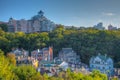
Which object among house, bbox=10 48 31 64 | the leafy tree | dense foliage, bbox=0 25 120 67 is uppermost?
the leafy tree

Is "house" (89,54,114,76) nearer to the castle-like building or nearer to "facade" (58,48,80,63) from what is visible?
"facade" (58,48,80,63)

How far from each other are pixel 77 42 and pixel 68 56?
143 cm

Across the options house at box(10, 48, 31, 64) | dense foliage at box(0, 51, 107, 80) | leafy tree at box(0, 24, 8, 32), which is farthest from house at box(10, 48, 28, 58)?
leafy tree at box(0, 24, 8, 32)

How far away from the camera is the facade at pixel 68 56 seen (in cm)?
2499

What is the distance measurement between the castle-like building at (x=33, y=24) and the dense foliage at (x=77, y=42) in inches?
308

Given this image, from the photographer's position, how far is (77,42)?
26.2m

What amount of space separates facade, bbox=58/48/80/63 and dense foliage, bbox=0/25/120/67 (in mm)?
384

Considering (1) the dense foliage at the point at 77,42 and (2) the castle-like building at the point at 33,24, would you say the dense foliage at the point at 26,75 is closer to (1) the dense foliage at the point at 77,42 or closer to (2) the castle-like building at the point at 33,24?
(1) the dense foliage at the point at 77,42

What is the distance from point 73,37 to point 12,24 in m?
10.3

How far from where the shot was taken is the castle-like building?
1411 inches

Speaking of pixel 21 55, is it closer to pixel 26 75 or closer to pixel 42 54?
pixel 42 54

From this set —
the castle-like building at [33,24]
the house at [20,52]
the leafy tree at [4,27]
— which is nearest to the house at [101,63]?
the house at [20,52]

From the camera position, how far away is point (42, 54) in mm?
25016

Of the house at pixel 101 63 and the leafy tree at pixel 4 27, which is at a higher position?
the leafy tree at pixel 4 27
